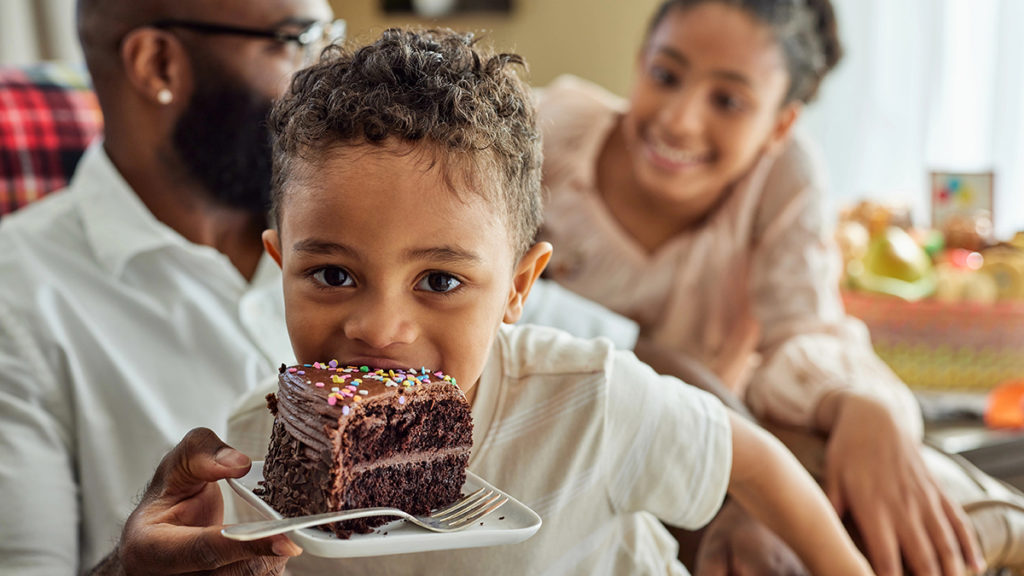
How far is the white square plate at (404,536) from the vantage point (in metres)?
0.80

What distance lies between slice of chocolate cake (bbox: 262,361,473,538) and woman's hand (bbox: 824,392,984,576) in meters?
0.81

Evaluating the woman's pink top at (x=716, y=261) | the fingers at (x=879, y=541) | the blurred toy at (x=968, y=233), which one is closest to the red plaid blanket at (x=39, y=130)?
the woman's pink top at (x=716, y=261)

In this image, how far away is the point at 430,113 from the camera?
36.5 inches

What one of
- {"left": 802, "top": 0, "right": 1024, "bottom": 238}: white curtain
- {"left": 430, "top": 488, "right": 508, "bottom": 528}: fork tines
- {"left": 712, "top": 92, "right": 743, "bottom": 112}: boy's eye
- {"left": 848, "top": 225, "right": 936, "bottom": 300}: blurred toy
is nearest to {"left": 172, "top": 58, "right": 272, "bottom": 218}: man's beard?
{"left": 430, "top": 488, "right": 508, "bottom": 528}: fork tines

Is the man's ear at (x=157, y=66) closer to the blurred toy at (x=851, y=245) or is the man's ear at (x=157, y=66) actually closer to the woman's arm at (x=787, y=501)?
the woman's arm at (x=787, y=501)

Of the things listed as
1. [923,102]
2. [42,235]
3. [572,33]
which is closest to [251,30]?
[42,235]

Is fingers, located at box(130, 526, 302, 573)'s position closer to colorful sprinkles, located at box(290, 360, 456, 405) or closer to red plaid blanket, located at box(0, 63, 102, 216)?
colorful sprinkles, located at box(290, 360, 456, 405)

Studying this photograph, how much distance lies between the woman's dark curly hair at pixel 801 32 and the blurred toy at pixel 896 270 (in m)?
0.71

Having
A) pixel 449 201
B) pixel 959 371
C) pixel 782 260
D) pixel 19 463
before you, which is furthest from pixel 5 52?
pixel 959 371

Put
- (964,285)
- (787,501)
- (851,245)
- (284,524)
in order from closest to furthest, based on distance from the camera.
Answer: (284,524) < (787,501) < (964,285) < (851,245)

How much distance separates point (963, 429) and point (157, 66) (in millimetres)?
2177

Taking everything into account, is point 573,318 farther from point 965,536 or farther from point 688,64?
point 965,536

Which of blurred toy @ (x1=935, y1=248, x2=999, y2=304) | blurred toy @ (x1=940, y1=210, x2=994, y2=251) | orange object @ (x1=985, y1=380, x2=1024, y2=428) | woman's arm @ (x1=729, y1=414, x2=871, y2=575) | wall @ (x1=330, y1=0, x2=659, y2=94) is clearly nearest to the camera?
woman's arm @ (x1=729, y1=414, x2=871, y2=575)

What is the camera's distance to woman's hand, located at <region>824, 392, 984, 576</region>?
1.46 meters
